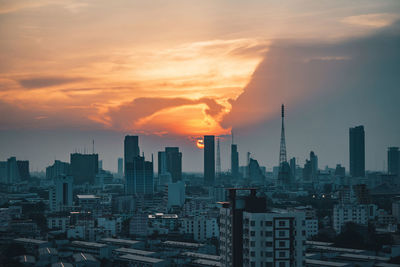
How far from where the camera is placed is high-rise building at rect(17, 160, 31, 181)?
6066 centimetres

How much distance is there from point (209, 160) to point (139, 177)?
65.6 ft

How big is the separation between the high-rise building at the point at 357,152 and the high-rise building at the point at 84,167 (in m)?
27.3

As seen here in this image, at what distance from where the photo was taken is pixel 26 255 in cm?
1636

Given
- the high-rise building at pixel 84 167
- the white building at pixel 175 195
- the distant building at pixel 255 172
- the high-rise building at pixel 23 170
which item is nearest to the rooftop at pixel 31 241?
the white building at pixel 175 195

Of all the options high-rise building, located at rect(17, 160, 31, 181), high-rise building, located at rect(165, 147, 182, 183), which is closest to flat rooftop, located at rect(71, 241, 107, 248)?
high-rise building, located at rect(17, 160, 31, 181)

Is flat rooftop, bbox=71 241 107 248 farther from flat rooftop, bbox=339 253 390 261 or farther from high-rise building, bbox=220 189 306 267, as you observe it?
high-rise building, bbox=220 189 306 267

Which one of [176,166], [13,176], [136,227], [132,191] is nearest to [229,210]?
[136,227]

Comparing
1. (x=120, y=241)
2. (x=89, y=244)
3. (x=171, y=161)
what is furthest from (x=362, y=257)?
(x=171, y=161)

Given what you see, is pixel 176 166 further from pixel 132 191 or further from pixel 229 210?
pixel 229 210

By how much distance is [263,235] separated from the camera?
8766mm

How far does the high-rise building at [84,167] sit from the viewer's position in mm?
63188

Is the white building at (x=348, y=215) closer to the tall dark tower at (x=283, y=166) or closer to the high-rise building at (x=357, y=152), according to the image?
the tall dark tower at (x=283, y=166)

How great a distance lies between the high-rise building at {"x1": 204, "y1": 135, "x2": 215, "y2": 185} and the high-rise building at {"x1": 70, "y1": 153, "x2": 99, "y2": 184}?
11.9 m

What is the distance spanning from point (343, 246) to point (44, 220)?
12707 mm
